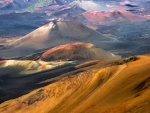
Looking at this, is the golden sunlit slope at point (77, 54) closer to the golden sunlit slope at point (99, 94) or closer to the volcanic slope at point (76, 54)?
the volcanic slope at point (76, 54)

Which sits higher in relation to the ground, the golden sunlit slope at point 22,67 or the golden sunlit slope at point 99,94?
the golden sunlit slope at point 99,94

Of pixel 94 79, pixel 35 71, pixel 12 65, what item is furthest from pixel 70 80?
pixel 12 65

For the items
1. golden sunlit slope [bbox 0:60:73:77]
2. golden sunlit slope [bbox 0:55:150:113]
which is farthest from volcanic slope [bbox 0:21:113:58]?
golden sunlit slope [bbox 0:55:150:113]

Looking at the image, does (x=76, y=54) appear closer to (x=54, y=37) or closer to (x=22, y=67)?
(x=22, y=67)

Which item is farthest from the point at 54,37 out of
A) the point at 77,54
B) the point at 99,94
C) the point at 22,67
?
the point at 99,94

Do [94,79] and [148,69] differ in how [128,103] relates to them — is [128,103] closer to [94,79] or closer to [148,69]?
[148,69]

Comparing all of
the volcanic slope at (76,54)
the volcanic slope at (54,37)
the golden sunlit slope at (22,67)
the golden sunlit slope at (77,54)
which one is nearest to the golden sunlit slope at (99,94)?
the golden sunlit slope at (22,67)
